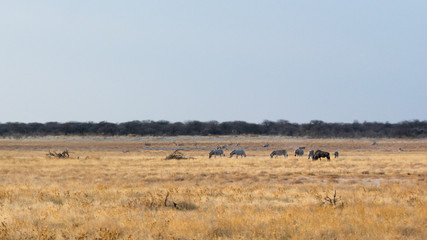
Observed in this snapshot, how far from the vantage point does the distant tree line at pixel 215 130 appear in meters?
102

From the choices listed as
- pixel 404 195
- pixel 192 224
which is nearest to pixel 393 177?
pixel 404 195

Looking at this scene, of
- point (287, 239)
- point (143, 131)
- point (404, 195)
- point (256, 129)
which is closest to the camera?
point (287, 239)

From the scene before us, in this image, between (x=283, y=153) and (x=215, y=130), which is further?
(x=215, y=130)

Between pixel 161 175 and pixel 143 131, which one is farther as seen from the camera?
pixel 143 131

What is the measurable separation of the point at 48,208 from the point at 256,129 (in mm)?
105409

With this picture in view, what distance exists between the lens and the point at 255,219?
10453mm

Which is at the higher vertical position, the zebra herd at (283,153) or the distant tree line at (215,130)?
the distant tree line at (215,130)

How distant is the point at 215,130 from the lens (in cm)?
11238

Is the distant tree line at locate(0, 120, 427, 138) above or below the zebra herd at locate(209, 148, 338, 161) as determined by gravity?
above

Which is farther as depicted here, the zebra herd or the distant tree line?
the distant tree line

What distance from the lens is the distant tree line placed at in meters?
102

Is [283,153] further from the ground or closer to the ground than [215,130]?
closer to the ground

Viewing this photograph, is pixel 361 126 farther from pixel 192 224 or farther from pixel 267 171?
pixel 192 224

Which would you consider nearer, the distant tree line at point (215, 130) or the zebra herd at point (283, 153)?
the zebra herd at point (283, 153)
